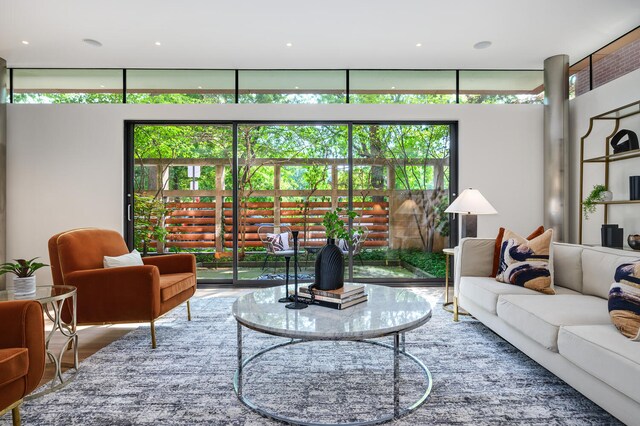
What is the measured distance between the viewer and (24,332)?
61.3 inches

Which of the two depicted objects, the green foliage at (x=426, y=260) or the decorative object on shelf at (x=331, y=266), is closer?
the decorative object on shelf at (x=331, y=266)

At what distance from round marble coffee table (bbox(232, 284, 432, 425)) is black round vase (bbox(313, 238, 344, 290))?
0.50 ft

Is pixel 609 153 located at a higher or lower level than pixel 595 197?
higher

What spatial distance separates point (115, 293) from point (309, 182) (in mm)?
2867

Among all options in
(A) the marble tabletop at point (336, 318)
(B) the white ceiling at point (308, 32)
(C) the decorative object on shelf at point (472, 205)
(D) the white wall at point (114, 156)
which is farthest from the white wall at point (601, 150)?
(A) the marble tabletop at point (336, 318)

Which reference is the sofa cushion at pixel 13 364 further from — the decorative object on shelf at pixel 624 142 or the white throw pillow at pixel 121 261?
the decorative object on shelf at pixel 624 142

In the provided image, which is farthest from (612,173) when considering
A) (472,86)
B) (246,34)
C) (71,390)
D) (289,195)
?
(71,390)

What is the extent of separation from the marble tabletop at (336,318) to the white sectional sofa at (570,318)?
25.5 inches

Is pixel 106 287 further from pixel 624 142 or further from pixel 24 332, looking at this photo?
pixel 624 142

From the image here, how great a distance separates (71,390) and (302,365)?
51.1 inches

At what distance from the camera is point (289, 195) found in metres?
4.98

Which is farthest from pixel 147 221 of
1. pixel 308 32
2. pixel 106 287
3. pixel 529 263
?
pixel 529 263

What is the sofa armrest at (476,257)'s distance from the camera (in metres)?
3.09

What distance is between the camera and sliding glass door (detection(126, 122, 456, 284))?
4.79m
